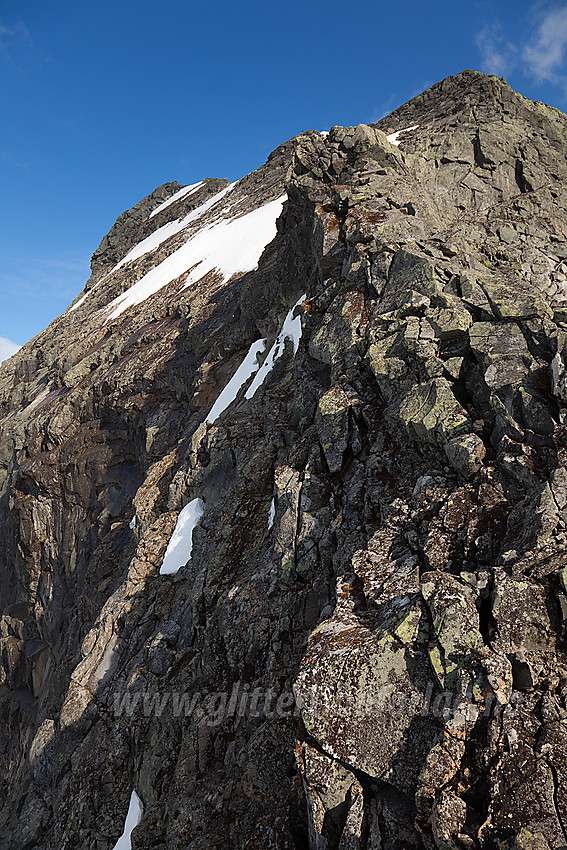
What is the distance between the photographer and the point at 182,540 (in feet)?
73.5

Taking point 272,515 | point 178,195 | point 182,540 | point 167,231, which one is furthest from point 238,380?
point 178,195

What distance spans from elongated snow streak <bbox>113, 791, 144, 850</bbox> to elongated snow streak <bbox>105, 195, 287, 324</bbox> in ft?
121

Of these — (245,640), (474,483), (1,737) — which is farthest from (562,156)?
(1,737)

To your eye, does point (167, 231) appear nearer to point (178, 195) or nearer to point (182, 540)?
point (178, 195)

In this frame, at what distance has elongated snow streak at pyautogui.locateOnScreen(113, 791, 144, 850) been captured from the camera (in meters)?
14.7

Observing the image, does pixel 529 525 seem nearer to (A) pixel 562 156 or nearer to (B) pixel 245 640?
(B) pixel 245 640

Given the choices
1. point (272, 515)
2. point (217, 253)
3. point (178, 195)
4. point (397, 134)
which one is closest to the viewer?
point (272, 515)

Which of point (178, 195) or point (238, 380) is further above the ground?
point (178, 195)

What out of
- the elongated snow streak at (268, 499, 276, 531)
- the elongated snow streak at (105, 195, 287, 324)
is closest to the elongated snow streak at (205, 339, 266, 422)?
the elongated snow streak at (268, 499, 276, 531)

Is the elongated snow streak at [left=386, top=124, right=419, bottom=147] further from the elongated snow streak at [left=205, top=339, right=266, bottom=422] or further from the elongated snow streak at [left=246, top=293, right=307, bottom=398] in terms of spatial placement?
the elongated snow streak at [left=205, top=339, right=266, bottom=422]

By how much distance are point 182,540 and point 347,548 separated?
11473 mm

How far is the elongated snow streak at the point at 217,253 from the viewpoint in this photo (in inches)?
1809

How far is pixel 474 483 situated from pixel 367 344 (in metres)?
6.87

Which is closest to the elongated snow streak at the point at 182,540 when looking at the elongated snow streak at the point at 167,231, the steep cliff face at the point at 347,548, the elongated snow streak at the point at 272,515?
the steep cliff face at the point at 347,548
